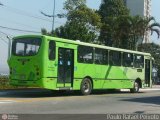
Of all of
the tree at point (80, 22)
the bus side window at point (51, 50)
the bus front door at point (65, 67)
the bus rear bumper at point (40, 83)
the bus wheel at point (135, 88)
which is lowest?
the bus wheel at point (135, 88)

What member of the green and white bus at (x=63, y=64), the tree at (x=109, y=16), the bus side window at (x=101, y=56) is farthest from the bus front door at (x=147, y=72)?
the tree at (x=109, y=16)

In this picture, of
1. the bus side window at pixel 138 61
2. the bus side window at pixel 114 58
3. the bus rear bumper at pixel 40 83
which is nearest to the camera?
the bus rear bumper at pixel 40 83

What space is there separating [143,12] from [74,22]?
58763mm

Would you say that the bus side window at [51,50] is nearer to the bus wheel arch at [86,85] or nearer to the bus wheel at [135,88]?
the bus wheel arch at [86,85]

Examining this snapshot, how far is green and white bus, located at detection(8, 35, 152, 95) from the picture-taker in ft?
76.6

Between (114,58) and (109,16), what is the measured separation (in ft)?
72.0

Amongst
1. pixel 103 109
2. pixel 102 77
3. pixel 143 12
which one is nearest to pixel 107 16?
pixel 102 77

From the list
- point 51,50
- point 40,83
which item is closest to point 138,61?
point 51,50

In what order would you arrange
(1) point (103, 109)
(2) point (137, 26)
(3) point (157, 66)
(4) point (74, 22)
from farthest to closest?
(3) point (157, 66), (2) point (137, 26), (4) point (74, 22), (1) point (103, 109)

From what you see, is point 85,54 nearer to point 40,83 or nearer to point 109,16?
point 40,83

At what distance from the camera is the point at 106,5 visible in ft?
173

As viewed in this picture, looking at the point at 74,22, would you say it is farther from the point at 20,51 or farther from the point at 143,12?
the point at 143,12

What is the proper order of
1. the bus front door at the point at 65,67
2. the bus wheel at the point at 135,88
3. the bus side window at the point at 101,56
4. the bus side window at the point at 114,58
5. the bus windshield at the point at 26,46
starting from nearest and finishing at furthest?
the bus windshield at the point at 26,46
the bus front door at the point at 65,67
the bus side window at the point at 101,56
the bus side window at the point at 114,58
the bus wheel at the point at 135,88

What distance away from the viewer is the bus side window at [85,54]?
2580cm
